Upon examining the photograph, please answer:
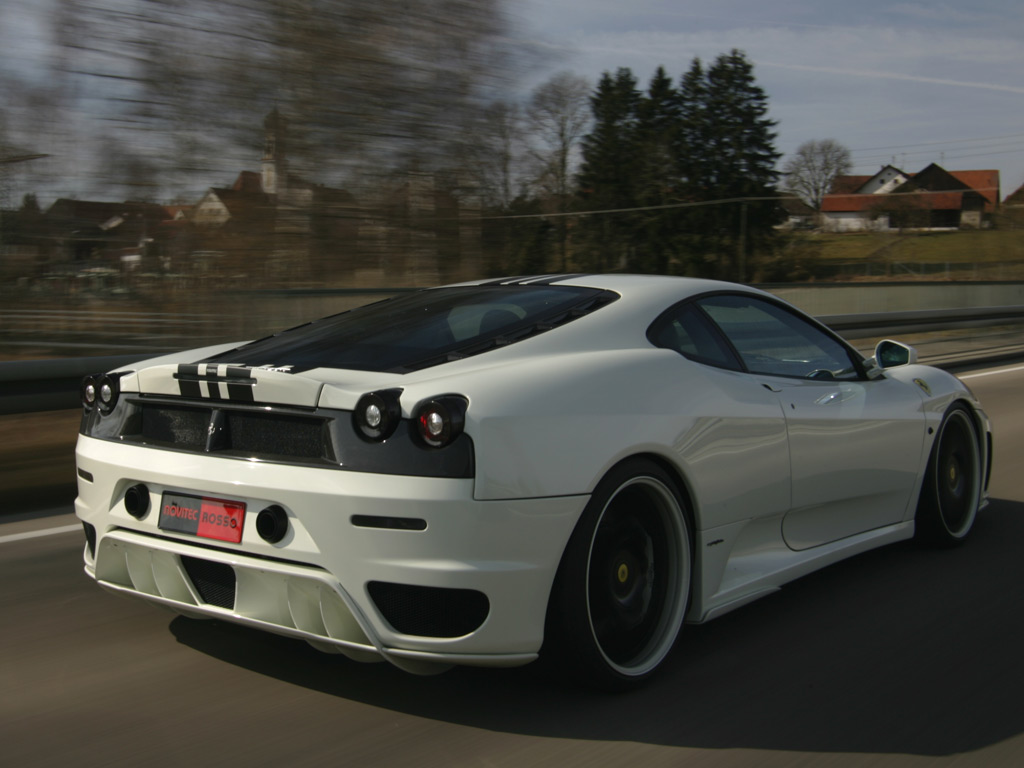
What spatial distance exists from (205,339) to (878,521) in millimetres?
9176

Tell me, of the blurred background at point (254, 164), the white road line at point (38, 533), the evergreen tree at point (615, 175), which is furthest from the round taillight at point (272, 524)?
the evergreen tree at point (615, 175)

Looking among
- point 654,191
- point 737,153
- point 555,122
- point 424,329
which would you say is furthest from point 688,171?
point 424,329

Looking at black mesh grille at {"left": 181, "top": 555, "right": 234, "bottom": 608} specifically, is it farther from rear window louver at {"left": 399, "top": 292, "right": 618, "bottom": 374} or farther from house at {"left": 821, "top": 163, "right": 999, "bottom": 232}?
house at {"left": 821, "top": 163, "right": 999, "bottom": 232}

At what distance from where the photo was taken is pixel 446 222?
1521 centimetres

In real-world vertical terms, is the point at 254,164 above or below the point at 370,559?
above

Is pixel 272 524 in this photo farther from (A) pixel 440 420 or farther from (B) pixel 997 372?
(B) pixel 997 372

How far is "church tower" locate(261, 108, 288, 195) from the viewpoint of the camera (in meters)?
13.3

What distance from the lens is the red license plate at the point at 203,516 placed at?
3.08 m

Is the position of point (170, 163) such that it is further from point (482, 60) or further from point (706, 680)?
point (706, 680)

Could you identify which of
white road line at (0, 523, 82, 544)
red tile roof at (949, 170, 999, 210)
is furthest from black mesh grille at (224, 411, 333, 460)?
red tile roof at (949, 170, 999, 210)

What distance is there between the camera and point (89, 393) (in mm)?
3752

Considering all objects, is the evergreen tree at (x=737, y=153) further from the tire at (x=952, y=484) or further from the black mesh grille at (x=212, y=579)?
the black mesh grille at (x=212, y=579)

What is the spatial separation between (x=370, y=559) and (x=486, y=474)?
1.27 feet

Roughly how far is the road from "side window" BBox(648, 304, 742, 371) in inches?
39.3
